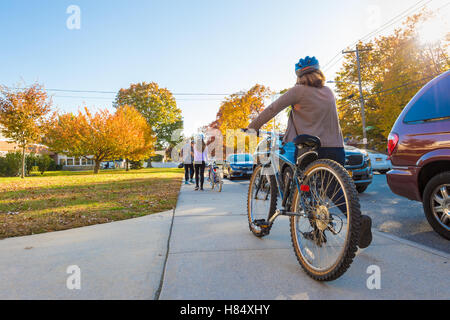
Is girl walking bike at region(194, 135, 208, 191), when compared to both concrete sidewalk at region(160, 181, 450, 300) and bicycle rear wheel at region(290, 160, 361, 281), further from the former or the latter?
bicycle rear wheel at region(290, 160, 361, 281)

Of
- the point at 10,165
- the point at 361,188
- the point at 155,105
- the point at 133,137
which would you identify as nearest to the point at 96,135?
the point at 133,137

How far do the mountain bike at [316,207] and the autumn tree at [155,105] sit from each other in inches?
1866

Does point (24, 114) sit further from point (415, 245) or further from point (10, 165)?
point (415, 245)

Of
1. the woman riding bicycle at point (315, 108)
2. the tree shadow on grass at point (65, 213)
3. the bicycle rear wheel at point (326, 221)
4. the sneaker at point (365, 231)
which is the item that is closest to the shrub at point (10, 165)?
the tree shadow on grass at point (65, 213)

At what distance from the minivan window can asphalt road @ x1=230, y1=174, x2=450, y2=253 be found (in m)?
1.45

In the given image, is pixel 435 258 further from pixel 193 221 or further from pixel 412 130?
pixel 193 221

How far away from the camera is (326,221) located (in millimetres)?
2322

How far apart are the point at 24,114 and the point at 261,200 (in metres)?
23.1

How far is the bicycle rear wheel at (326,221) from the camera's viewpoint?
6.65ft

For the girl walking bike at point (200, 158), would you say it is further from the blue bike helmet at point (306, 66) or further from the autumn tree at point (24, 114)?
the autumn tree at point (24, 114)

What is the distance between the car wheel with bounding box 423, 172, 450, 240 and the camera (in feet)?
11.2

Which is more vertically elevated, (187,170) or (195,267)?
(187,170)

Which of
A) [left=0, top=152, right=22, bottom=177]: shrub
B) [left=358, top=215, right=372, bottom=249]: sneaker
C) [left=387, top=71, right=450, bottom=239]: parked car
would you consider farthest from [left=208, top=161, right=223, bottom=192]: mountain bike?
[left=0, top=152, right=22, bottom=177]: shrub
